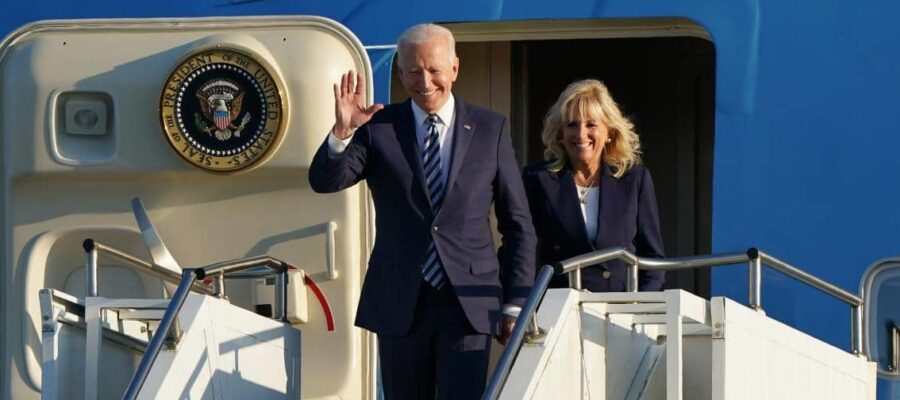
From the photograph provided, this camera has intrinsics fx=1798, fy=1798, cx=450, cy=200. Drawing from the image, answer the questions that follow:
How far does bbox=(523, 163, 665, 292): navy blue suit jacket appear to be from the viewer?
5789 mm

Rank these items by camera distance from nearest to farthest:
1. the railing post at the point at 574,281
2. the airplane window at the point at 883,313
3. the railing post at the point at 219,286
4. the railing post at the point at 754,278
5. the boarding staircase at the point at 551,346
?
the boarding staircase at the point at 551,346 < the railing post at the point at 574,281 < the railing post at the point at 754,278 < the railing post at the point at 219,286 < the airplane window at the point at 883,313

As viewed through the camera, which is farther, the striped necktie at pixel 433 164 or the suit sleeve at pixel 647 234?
the suit sleeve at pixel 647 234

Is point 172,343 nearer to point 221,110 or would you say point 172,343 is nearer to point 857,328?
point 221,110

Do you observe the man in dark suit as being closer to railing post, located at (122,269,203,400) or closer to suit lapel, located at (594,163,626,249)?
suit lapel, located at (594,163,626,249)

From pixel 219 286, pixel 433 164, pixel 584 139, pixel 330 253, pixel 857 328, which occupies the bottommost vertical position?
pixel 857 328

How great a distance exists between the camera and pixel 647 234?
5906mm

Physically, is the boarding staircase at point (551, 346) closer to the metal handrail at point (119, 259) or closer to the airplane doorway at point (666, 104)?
the metal handrail at point (119, 259)

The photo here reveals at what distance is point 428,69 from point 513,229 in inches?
22.6

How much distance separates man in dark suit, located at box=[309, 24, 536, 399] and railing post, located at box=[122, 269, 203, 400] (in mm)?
490

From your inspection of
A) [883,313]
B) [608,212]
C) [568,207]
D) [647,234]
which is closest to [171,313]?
[568,207]

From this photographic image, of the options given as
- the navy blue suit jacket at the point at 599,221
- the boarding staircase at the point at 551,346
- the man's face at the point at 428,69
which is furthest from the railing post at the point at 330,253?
the man's face at the point at 428,69

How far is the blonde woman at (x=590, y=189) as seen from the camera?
5.78 metres

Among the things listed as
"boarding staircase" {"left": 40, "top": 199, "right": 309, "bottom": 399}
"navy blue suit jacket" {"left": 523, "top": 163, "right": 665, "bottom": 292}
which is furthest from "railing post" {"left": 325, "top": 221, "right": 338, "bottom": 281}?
"navy blue suit jacket" {"left": 523, "top": 163, "right": 665, "bottom": 292}

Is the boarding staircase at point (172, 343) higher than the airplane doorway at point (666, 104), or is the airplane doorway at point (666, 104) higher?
the airplane doorway at point (666, 104)
